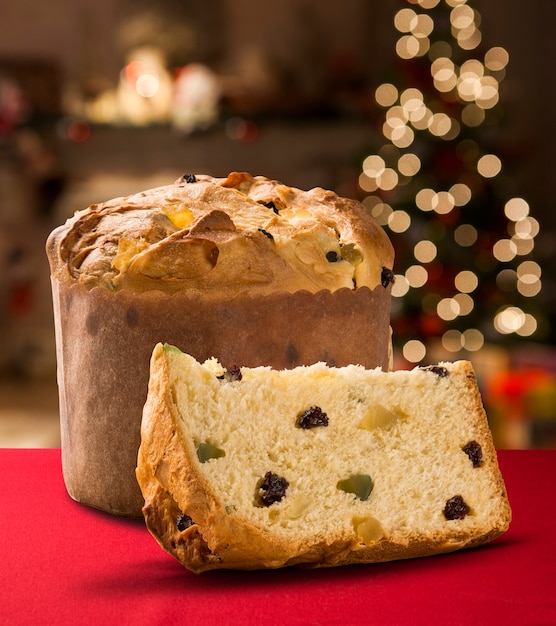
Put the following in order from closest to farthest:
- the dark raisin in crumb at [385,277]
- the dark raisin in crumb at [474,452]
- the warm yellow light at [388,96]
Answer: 1. the dark raisin in crumb at [474,452]
2. the dark raisin in crumb at [385,277]
3. the warm yellow light at [388,96]

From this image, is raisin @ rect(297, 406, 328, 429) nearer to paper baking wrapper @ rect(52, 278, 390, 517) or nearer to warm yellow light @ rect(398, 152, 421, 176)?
paper baking wrapper @ rect(52, 278, 390, 517)

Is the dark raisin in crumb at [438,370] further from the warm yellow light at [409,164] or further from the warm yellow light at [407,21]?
the warm yellow light at [407,21]

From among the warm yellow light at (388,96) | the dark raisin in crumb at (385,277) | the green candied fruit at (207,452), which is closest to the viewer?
the green candied fruit at (207,452)

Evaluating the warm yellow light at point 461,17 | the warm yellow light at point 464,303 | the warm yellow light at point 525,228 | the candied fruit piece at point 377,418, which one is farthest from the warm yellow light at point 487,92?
the candied fruit piece at point 377,418

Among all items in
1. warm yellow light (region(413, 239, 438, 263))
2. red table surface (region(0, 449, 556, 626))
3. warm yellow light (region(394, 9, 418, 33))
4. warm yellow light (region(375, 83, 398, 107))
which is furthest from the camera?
warm yellow light (region(375, 83, 398, 107))

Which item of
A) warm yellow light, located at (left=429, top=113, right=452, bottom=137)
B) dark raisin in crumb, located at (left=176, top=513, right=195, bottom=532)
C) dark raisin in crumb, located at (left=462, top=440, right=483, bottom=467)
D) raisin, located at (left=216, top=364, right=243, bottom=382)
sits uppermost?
warm yellow light, located at (left=429, top=113, right=452, bottom=137)

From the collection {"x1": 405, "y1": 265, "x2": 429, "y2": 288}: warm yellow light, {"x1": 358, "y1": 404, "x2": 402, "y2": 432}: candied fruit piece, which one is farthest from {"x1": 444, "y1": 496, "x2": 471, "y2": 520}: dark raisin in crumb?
{"x1": 405, "y1": 265, "x2": 429, "y2": 288}: warm yellow light

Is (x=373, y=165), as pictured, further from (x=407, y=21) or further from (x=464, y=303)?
(x=464, y=303)

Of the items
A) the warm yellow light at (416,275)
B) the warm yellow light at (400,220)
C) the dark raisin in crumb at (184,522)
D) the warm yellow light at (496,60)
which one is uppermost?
the warm yellow light at (496,60)
